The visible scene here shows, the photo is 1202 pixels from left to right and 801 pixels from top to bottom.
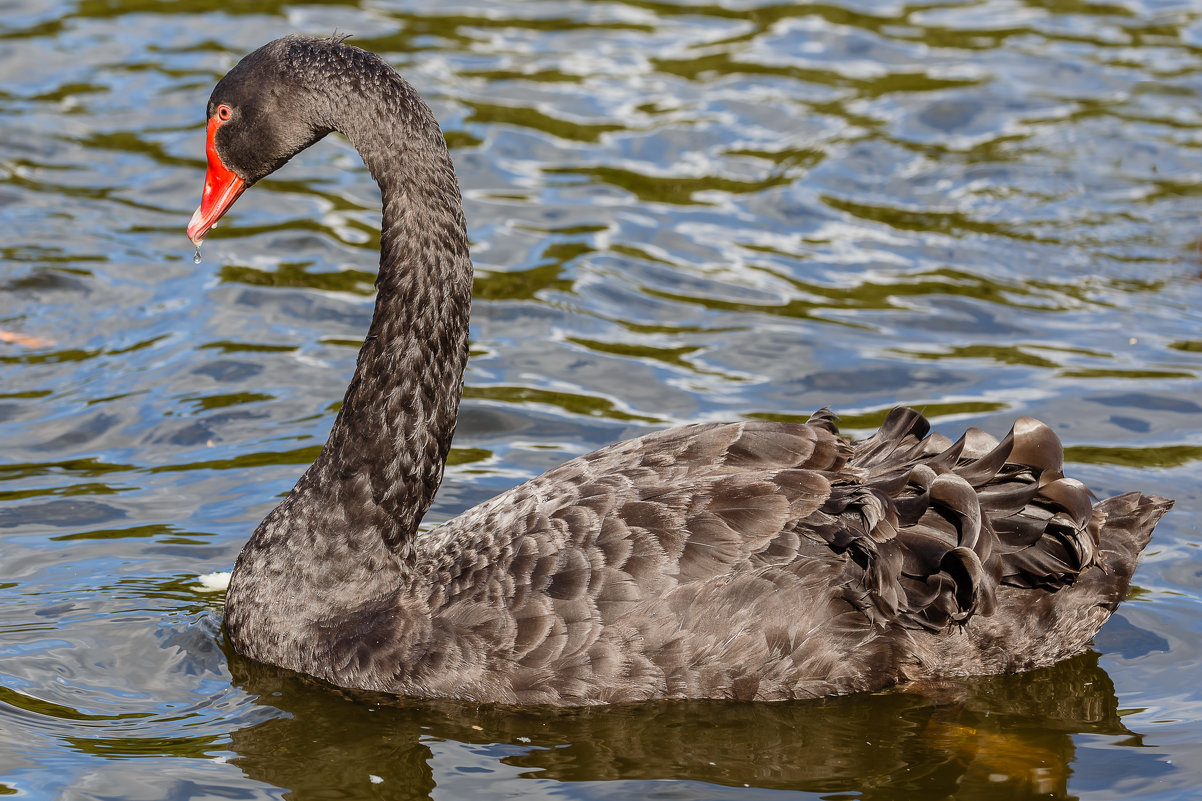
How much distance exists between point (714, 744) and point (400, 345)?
2068mm

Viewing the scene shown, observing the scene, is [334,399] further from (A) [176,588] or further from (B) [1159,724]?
(B) [1159,724]

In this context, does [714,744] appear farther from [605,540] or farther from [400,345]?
[400,345]

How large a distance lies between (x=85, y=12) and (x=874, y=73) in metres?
7.70

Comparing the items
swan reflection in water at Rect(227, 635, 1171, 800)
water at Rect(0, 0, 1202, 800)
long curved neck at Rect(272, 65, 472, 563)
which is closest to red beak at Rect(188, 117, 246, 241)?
long curved neck at Rect(272, 65, 472, 563)

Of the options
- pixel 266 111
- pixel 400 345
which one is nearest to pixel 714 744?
pixel 400 345

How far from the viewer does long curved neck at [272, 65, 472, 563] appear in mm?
6402

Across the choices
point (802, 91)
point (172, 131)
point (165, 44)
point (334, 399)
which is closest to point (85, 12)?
point (165, 44)

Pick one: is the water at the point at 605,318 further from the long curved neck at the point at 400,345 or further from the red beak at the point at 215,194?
the red beak at the point at 215,194

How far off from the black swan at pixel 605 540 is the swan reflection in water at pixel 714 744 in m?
0.11

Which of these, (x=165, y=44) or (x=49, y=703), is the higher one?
(x=165, y=44)

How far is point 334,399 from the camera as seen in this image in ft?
30.5

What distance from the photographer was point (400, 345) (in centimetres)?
655

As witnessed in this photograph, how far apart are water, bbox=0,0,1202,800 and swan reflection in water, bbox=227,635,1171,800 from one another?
2cm

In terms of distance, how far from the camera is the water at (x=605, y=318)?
6.04 meters
